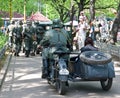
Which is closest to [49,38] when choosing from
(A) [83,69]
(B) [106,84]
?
(A) [83,69]

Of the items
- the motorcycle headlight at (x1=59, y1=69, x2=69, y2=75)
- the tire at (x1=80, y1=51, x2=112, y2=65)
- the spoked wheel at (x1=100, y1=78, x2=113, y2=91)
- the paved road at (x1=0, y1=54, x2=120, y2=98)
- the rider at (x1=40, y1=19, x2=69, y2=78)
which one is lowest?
the paved road at (x1=0, y1=54, x2=120, y2=98)

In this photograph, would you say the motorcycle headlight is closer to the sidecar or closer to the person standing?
the sidecar

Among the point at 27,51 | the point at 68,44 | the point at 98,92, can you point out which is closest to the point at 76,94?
the point at 98,92

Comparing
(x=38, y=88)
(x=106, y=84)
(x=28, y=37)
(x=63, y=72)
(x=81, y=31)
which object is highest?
(x=81, y=31)

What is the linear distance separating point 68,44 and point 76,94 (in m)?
1.39

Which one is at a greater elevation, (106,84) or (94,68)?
(94,68)

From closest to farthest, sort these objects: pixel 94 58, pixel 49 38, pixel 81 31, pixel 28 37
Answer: pixel 94 58 < pixel 49 38 < pixel 81 31 < pixel 28 37

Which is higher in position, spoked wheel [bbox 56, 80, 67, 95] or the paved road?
spoked wheel [bbox 56, 80, 67, 95]

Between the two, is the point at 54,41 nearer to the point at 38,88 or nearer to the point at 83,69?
the point at 83,69

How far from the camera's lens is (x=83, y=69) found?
1065cm

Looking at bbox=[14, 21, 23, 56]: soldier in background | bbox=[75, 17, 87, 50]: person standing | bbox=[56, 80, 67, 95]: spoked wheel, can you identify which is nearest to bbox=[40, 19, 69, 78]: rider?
bbox=[56, 80, 67, 95]: spoked wheel

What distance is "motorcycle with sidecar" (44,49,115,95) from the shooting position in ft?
34.0

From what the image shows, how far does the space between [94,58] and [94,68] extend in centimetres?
23

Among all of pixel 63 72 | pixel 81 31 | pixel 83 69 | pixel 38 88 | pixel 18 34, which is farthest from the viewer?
pixel 18 34
